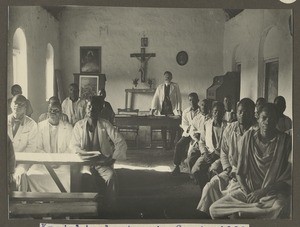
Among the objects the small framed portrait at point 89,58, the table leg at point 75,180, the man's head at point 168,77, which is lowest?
the table leg at point 75,180

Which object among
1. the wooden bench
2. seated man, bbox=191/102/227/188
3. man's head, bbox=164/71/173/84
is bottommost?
the wooden bench

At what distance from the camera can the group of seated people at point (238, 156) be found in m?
2.37

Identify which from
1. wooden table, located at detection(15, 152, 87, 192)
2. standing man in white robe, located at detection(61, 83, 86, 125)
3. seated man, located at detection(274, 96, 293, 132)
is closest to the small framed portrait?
standing man in white robe, located at detection(61, 83, 86, 125)

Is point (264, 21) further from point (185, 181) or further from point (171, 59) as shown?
point (185, 181)

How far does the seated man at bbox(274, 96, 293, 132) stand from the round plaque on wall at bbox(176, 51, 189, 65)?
530 mm

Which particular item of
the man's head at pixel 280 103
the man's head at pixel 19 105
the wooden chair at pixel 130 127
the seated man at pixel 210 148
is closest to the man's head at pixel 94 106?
the wooden chair at pixel 130 127

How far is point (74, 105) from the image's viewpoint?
2.32 m

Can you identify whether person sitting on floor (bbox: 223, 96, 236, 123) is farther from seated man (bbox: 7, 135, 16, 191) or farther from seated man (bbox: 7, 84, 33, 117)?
seated man (bbox: 7, 135, 16, 191)

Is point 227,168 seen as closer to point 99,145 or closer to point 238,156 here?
point 238,156

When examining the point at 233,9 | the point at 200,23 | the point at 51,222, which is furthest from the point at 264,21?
the point at 51,222

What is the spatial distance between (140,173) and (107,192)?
0.21 metres

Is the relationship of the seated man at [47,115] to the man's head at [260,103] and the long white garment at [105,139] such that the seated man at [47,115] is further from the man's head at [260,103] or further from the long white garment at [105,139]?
the man's head at [260,103]

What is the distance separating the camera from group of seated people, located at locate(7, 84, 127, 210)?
2322 millimetres

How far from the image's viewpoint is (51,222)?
92.3 inches
